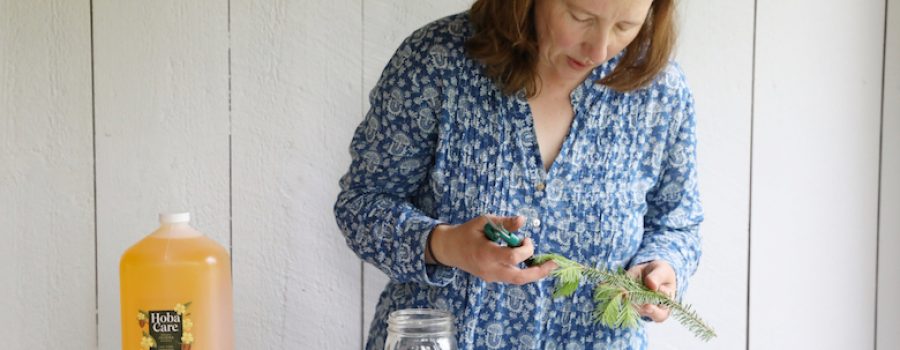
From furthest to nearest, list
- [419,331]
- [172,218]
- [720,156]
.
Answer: [720,156]
[172,218]
[419,331]

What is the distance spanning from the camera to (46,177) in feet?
5.30

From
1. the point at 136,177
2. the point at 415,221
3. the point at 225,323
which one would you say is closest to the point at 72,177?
the point at 136,177

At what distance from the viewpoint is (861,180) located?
183cm

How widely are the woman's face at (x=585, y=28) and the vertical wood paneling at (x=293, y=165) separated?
0.52 meters

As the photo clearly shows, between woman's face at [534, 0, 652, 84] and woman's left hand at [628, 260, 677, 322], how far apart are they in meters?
0.28

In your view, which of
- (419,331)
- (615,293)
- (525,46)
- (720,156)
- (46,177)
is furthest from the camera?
(720,156)

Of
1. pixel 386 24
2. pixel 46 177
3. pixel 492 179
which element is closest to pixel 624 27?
pixel 492 179

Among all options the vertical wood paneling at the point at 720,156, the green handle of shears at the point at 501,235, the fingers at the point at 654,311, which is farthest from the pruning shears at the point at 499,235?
the vertical wood paneling at the point at 720,156

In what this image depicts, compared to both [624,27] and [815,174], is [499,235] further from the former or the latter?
[815,174]

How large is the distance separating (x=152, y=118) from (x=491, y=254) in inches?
31.1

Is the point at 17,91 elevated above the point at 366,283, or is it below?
above

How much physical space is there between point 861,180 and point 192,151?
125cm

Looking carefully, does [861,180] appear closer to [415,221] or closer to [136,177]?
[415,221]

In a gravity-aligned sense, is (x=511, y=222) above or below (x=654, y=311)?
above
